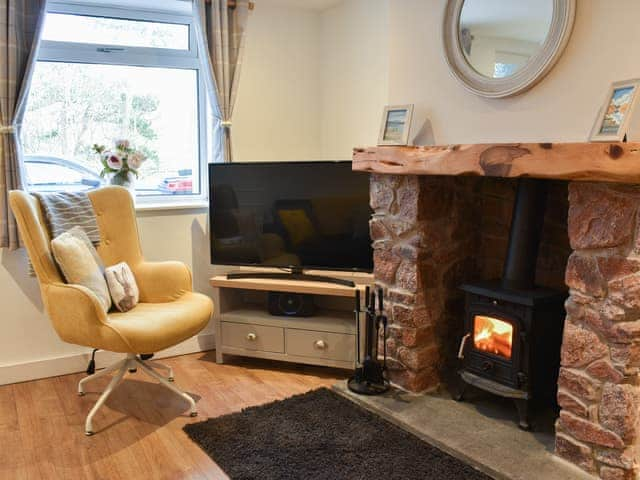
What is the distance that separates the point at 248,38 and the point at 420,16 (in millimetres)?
1277

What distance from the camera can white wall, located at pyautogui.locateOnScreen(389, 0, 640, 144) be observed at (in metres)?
2.25

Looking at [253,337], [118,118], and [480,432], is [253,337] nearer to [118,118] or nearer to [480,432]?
[480,432]

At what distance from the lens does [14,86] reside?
3080mm

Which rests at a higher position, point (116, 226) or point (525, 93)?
point (525, 93)

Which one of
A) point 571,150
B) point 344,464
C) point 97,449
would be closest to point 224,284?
point 97,449

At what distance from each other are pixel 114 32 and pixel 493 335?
2.85 meters

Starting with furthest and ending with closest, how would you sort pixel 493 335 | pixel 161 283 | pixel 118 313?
1. pixel 161 283
2. pixel 118 313
3. pixel 493 335

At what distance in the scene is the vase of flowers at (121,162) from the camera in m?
3.36

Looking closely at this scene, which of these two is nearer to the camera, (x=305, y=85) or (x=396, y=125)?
(x=396, y=125)

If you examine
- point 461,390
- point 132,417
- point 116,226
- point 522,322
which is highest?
point 116,226

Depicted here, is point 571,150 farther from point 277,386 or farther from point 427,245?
point 277,386

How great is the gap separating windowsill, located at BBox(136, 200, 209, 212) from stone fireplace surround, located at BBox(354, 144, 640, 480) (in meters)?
1.27

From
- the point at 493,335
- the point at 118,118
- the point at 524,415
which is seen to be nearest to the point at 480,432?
the point at 524,415

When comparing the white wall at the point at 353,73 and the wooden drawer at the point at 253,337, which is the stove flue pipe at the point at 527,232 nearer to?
the white wall at the point at 353,73
